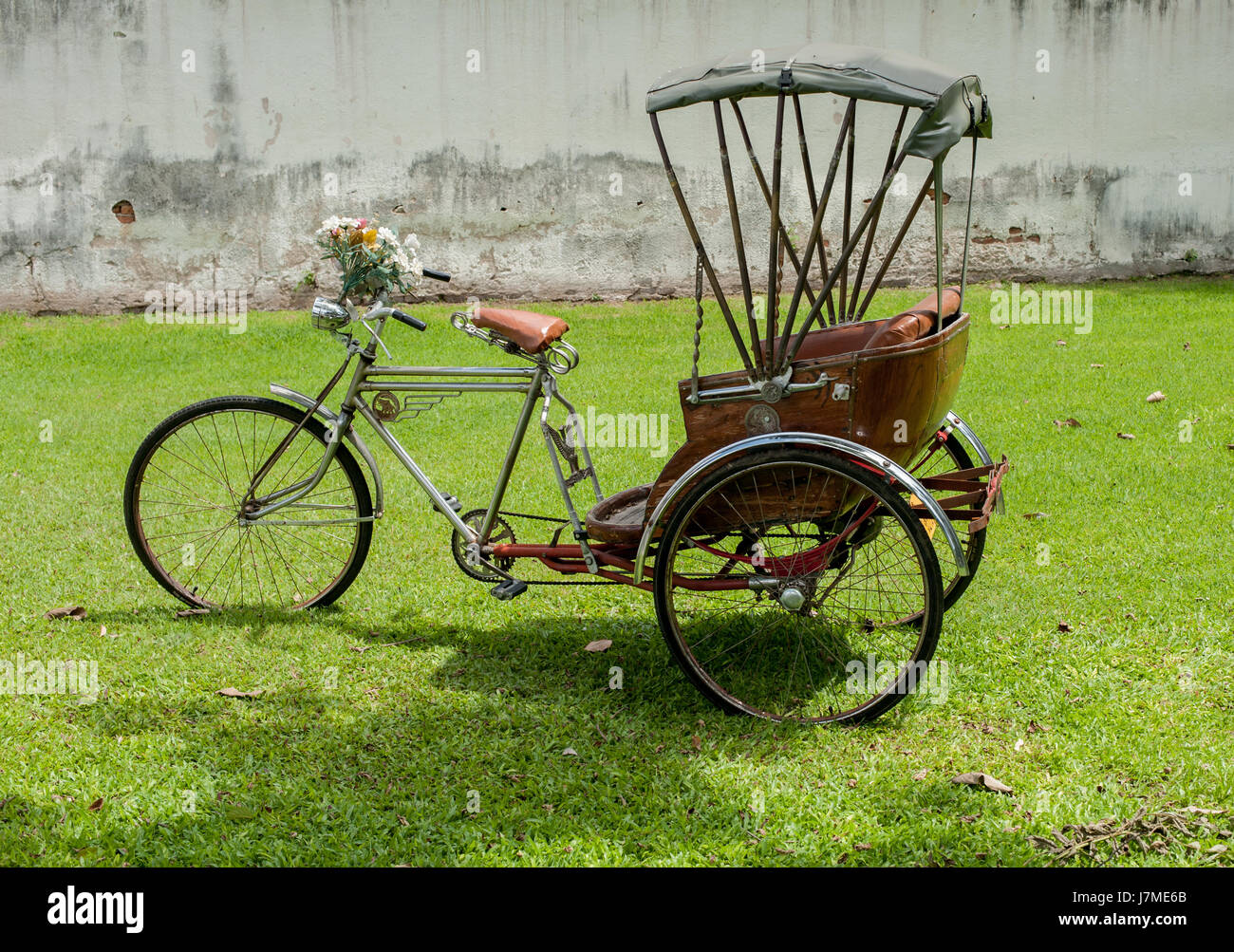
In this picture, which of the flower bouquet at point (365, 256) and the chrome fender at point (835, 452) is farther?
the flower bouquet at point (365, 256)

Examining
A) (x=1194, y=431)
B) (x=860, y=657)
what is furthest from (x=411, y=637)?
(x=1194, y=431)

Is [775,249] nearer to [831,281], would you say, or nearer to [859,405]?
[831,281]

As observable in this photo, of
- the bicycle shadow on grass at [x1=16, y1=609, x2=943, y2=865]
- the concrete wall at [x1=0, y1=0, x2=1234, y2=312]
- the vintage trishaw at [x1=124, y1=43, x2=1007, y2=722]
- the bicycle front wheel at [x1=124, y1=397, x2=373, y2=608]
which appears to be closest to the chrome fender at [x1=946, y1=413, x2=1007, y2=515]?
the vintage trishaw at [x1=124, y1=43, x2=1007, y2=722]

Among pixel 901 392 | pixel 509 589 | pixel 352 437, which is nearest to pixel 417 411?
pixel 352 437

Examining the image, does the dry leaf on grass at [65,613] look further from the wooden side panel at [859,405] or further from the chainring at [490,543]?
the wooden side panel at [859,405]

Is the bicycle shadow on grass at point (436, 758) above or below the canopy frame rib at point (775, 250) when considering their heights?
below

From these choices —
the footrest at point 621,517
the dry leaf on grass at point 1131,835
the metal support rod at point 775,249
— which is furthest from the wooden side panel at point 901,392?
the dry leaf on grass at point 1131,835

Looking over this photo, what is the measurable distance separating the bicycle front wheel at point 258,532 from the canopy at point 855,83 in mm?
1888

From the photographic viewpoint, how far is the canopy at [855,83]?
3.16 m

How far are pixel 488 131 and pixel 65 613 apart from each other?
8.03m

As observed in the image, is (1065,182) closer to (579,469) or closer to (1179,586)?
(1179,586)

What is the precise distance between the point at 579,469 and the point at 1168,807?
2049 millimetres

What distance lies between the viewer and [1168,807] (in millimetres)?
2994
